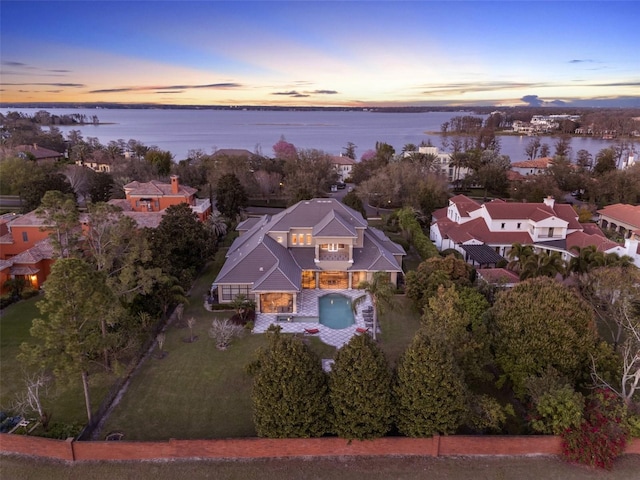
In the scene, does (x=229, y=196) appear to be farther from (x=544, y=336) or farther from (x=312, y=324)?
(x=544, y=336)

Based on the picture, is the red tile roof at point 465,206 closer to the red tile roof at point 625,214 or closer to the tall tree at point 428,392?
the red tile roof at point 625,214

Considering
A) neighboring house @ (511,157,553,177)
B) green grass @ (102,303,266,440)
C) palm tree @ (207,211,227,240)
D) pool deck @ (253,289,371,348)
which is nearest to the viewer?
green grass @ (102,303,266,440)

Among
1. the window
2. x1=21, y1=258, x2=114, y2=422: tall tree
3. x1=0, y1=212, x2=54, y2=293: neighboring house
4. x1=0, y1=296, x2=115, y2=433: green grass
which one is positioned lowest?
x1=0, y1=296, x2=115, y2=433: green grass

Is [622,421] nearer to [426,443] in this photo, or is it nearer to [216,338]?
[426,443]

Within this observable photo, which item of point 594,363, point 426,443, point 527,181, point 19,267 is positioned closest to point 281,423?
point 426,443

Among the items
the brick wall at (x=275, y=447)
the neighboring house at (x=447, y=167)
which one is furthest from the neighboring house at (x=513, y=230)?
the neighboring house at (x=447, y=167)

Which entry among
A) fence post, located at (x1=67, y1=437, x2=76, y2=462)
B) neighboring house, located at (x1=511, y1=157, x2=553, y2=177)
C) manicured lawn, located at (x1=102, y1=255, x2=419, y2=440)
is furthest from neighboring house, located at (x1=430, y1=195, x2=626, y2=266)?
neighboring house, located at (x1=511, y1=157, x2=553, y2=177)

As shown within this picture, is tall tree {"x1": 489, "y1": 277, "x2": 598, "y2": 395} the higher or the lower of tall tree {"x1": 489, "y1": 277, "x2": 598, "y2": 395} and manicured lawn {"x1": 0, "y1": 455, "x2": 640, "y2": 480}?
the higher

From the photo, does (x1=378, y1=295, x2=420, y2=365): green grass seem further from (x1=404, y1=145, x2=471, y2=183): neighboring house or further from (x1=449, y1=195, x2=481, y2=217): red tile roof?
(x1=404, y1=145, x2=471, y2=183): neighboring house
